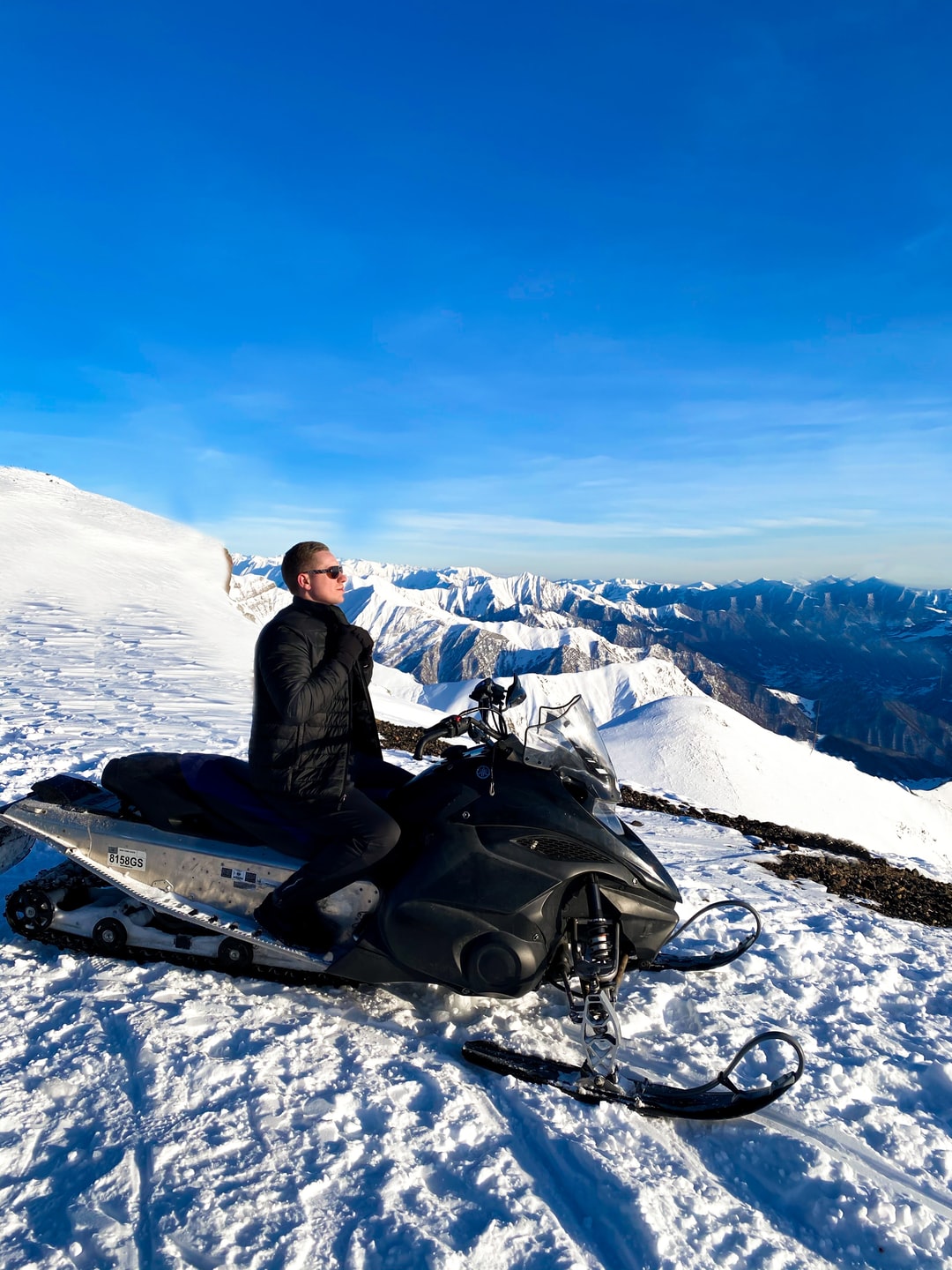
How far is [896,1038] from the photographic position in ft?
12.3

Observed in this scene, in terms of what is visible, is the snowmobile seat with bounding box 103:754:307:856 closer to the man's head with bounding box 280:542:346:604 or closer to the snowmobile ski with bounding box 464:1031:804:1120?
the man's head with bounding box 280:542:346:604

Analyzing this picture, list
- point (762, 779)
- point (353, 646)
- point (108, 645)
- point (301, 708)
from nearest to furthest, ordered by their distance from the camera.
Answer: point (301, 708), point (353, 646), point (108, 645), point (762, 779)

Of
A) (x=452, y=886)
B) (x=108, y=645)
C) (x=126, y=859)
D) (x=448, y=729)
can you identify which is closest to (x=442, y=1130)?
(x=452, y=886)

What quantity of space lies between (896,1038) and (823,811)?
2119 centimetres

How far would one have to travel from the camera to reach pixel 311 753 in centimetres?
343

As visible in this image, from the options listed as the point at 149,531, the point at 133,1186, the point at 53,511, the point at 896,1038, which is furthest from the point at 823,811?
the point at 53,511

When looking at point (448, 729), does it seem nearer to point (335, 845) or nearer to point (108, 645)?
point (335, 845)

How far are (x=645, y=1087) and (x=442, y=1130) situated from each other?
0.95 meters

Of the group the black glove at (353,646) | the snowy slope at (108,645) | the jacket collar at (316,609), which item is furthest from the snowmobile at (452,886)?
the snowy slope at (108,645)

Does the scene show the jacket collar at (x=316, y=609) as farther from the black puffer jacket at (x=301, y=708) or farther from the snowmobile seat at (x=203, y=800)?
the snowmobile seat at (x=203, y=800)

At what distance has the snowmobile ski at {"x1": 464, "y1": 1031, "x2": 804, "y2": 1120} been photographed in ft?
9.53

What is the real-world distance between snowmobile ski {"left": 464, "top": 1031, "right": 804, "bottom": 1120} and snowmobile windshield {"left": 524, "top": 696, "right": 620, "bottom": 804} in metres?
1.22

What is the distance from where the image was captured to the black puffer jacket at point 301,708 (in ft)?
10.9

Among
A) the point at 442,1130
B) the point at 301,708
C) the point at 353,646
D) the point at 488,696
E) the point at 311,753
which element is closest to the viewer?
the point at 442,1130
